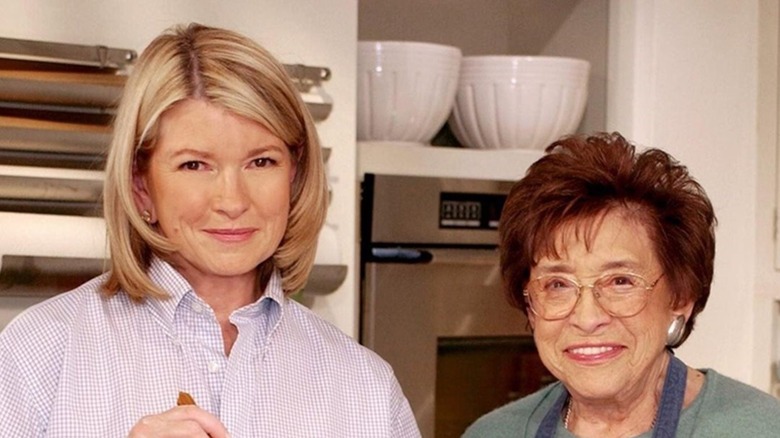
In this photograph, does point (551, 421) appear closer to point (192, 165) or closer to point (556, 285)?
point (556, 285)

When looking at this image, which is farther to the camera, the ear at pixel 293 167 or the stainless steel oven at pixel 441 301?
the stainless steel oven at pixel 441 301

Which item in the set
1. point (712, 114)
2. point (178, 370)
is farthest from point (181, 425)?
point (712, 114)

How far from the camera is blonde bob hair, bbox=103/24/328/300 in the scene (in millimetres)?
1396

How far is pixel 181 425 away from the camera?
126 centimetres

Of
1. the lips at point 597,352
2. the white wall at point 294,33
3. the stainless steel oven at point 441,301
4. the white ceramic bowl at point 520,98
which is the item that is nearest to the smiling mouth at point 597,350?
the lips at point 597,352

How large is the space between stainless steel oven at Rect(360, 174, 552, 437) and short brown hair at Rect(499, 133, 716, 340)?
0.81 m

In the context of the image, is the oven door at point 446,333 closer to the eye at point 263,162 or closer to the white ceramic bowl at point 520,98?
the white ceramic bowl at point 520,98

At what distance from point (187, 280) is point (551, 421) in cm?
50

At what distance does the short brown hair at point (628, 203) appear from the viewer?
1.53 metres

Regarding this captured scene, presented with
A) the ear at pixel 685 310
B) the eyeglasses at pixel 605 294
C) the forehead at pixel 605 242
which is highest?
the forehead at pixel 605 242

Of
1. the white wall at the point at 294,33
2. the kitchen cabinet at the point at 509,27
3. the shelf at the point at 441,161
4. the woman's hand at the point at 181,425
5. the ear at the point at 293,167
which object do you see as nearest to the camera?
the woman's hand at the point at 181,425

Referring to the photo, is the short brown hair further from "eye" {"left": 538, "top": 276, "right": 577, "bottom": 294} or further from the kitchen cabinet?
the kitchen cabinet

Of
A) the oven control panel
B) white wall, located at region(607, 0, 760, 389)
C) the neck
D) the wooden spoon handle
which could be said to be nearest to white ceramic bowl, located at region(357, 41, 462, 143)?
the oven control panel

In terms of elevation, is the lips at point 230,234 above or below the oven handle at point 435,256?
above
